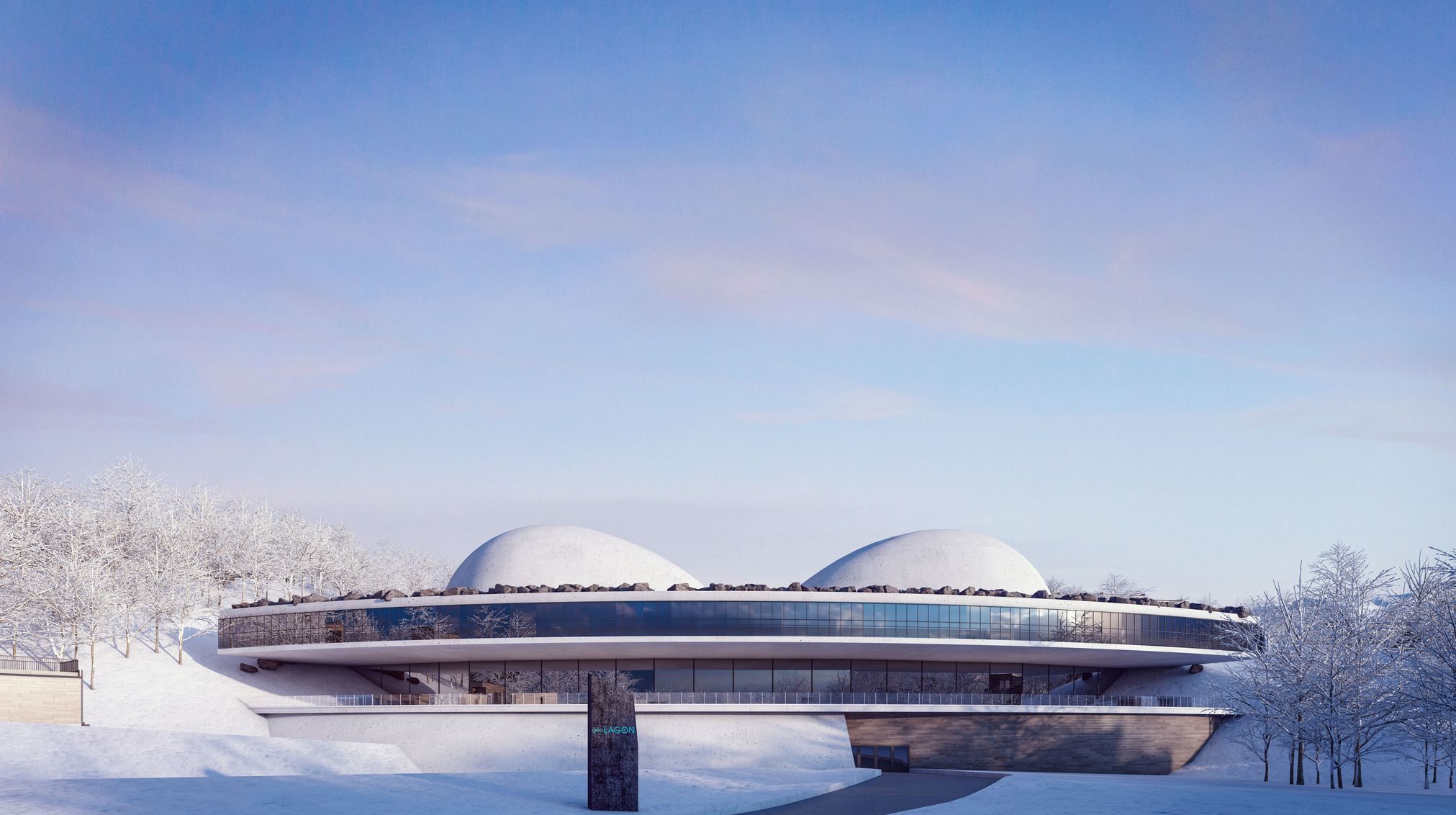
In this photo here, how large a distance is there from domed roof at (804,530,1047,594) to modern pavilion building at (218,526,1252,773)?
4.40 m

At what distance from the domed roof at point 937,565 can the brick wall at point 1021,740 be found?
852 centimetres

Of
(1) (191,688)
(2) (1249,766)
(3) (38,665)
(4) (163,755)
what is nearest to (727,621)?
(4) (163,755)

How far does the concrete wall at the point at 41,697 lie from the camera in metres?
43.4

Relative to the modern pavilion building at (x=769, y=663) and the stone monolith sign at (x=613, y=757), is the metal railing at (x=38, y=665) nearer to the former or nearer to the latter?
the modern pavilion building at (x=769, y=663)

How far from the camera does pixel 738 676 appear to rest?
5344 centimetres

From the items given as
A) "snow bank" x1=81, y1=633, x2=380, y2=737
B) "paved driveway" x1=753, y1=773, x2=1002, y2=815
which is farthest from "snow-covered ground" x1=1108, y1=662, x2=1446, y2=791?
"snow bank" x1=81, y1=633, x2=380, y2=737

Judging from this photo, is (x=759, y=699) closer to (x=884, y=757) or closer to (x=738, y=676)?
(x=738, y=676)

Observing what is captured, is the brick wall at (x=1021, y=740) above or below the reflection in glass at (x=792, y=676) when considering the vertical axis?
below

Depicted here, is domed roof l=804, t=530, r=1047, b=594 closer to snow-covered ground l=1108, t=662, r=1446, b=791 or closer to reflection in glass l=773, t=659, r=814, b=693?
reflection in glass l=773, t=659, r=814, b=693

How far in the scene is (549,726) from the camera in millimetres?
48188

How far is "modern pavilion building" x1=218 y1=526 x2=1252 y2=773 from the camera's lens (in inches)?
1909

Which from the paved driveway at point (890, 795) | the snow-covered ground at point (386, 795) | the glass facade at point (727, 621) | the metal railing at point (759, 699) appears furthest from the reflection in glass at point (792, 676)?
the snow-covered ground at point (386, 795)

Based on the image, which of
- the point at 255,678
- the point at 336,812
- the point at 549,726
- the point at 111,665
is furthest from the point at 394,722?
the point at 336,812

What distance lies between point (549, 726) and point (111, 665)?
24833 millimetres
